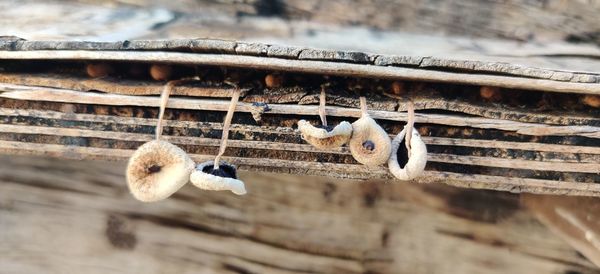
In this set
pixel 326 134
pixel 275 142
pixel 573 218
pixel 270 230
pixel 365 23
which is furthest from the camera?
pixel 365 23

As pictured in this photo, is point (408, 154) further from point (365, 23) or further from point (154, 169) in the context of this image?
point (365, 23)

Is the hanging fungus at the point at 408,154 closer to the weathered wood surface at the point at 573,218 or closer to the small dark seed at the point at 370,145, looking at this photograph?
the small dark seed at the point at 370,145

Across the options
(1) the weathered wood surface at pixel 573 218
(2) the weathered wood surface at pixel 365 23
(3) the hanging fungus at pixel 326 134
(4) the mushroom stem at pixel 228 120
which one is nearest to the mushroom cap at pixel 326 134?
(3) the hanging fungus at pixel 326 134

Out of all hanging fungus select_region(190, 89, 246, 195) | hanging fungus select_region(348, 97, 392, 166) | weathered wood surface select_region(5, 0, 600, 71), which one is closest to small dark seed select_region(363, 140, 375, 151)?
hanging fungus select_region(348, 97, 392, 166)

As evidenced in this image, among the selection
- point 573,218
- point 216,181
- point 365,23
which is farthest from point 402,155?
point 365,23

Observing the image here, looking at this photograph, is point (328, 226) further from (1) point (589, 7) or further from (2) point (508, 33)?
(1) point (589, 7)

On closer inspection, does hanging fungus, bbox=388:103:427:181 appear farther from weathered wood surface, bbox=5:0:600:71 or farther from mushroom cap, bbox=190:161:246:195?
weathered wood surface, bbox=5:0:600:71

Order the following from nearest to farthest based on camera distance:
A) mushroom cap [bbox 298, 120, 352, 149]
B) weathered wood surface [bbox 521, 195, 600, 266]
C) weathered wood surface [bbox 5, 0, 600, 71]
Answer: mushroom cap [bbox 298, 120, 352, 149] < weathered wood surface [bbox 521, 195, 600, 266] < weathered wood surface [bbox 5, 0, 600, 71]
